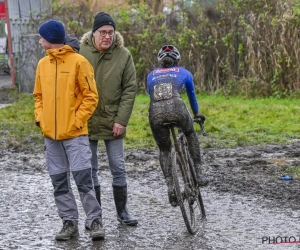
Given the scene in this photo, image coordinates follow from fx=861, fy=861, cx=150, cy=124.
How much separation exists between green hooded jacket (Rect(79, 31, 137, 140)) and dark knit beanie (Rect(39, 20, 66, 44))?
0.55 m

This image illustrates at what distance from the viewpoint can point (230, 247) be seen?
677cm

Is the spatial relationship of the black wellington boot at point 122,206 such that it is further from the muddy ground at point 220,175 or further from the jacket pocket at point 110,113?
the jacket pocket at point 110,113

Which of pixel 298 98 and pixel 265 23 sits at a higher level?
pixel 265 23

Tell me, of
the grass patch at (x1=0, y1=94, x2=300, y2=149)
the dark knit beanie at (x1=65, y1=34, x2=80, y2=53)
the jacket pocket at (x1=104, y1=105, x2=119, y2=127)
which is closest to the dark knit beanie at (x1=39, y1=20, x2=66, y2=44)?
the dark knit beanie at (x1=65, y1=34, x2=80, y2=53)

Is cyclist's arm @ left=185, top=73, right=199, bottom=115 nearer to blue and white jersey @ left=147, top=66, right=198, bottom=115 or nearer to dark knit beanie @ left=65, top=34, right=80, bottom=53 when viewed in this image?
blue and white jersey @ left=147, top=66, right=198, bottom=115

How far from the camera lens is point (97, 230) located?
281 inches

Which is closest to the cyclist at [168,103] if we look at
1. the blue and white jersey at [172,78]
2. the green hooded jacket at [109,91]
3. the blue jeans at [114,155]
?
the blue and white jersey at [172,78]

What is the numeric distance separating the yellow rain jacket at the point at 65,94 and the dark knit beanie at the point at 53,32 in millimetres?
89

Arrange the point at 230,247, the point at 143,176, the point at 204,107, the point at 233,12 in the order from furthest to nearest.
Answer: the point at 233,12
the point at 204,107
the point at 143,176
the point at 230,247

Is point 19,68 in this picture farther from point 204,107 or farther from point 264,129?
point 264,129

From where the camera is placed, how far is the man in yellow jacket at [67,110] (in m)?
7.09

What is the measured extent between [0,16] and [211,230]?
2684 cm

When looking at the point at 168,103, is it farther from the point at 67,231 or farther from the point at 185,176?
the point at 67,231

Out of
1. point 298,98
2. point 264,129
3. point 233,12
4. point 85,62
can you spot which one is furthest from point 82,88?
point 233,12
